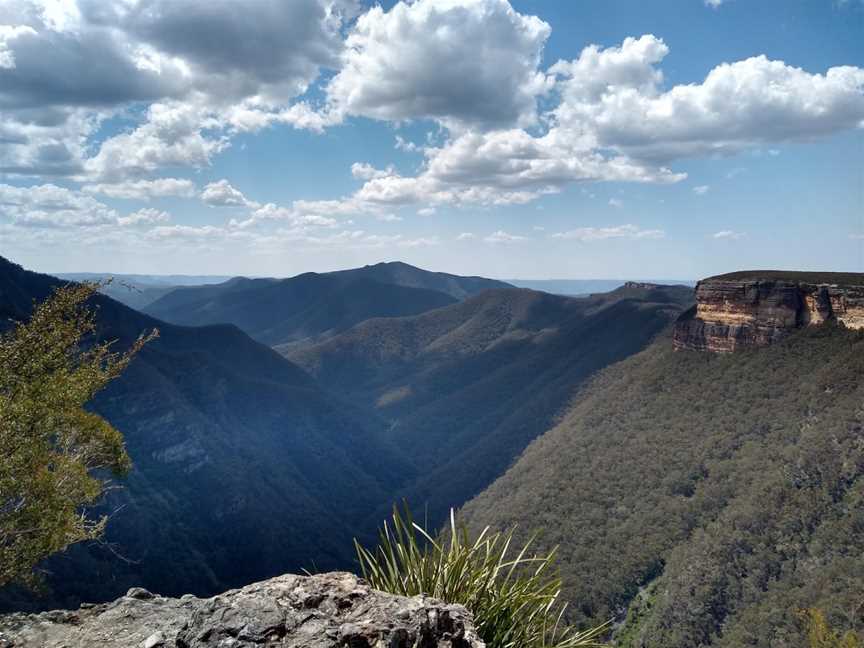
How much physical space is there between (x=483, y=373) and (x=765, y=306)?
98.5 metres

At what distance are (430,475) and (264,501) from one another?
41.4 meters

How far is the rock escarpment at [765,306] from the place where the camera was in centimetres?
5250

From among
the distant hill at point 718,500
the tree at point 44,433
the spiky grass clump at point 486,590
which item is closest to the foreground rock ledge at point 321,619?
the spiky grass clump at point 486,590

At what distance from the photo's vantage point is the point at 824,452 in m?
40.5

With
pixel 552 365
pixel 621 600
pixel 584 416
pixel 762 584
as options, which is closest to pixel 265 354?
pixel 552 365

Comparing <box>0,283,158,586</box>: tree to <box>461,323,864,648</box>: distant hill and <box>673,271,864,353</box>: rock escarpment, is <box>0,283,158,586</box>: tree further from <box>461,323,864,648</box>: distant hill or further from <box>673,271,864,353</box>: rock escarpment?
<box>673,271,864,353</box>: rock escarpment

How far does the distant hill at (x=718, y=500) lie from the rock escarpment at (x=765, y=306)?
1708mm

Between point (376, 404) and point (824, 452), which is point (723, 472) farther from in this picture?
point (376, 404)

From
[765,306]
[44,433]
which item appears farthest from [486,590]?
[765,306]

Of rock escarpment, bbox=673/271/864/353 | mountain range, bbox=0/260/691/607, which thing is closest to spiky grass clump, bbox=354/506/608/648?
mountain range, bbox=0/260/691/607

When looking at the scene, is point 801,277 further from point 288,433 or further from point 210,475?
point 288,433

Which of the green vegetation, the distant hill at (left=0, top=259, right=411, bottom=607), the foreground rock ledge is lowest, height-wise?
the distant hill at (left=0, top=259, right=411, bottom=607)

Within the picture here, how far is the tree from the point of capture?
403 inches

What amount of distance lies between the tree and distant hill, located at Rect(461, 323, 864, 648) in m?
18.2
